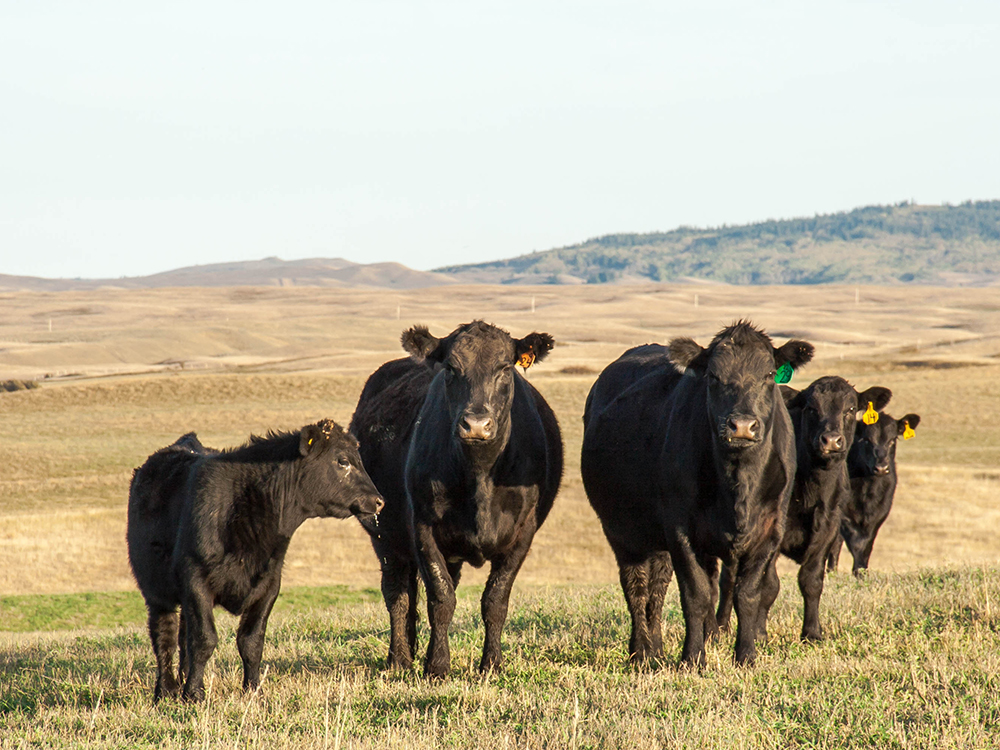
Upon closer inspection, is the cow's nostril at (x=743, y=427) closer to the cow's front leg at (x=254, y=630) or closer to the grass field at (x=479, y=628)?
the grass field at (x=479, y=628)

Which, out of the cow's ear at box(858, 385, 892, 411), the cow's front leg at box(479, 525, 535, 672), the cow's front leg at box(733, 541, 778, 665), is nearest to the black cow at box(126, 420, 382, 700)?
the cow's front leg at box(479, 525, 535, 672)

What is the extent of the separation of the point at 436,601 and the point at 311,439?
1.46 meters

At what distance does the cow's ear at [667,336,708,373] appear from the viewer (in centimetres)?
813

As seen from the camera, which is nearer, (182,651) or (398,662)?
(182,651)

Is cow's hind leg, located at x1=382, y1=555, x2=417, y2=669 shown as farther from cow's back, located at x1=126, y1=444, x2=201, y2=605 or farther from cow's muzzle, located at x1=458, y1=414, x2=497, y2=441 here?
cow's muzzle, located at x1=458, y1=414, x2=497, y2=441

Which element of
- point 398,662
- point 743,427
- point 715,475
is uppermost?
point 743,427

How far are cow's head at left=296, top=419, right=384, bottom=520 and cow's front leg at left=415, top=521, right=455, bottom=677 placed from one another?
17.9 inches

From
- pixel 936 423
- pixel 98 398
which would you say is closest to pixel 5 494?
pixel 98 398

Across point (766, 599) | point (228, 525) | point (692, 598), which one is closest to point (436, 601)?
point (228, 525)

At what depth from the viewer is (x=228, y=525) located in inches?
305

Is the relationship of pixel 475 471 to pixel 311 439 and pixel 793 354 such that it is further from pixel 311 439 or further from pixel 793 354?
pixel 793 354

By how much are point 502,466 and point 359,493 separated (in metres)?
1.05

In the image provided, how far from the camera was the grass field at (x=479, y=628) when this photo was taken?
6164mm

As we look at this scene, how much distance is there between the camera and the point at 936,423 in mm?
42906
